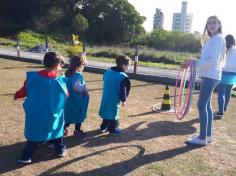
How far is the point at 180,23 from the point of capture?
438 feet

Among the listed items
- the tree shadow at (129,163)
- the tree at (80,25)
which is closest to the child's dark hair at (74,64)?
the tree shadow at (129,163)

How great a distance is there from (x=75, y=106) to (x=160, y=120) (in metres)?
2.44

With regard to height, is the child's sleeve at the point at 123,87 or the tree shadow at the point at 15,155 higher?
the child's sleeve at the point at 123,87

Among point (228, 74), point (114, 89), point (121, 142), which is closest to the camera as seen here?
point (121, 142)

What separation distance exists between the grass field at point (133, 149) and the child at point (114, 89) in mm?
343

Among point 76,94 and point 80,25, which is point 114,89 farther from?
point 80,25

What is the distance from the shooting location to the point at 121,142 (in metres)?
6.26

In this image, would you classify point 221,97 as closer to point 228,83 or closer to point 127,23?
point 228,83

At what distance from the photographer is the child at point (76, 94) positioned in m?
5.98

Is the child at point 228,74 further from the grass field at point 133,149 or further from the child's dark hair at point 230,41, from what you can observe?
the grass field at point 133,149

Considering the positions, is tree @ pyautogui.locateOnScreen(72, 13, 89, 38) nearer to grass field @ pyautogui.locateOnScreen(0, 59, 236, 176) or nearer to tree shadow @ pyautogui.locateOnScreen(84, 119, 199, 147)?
grass field @ pyautogui.locateOnScreen(0, 59, 236, 176)

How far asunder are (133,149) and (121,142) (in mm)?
364

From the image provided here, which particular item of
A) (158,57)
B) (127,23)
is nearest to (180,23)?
(127,23)

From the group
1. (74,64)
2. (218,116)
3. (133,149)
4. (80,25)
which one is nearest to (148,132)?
(133,149)
